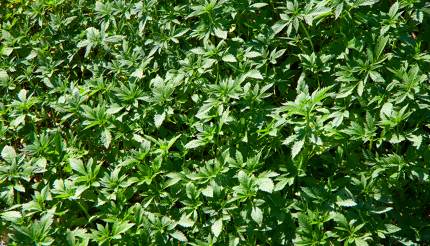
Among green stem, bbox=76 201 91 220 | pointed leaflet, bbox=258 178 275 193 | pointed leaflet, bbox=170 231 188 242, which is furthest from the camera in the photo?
green stem, bbox=76 201 91 220

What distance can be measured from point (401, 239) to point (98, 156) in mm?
1664

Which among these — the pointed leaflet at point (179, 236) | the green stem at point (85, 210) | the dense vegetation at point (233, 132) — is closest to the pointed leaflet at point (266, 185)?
the dense vegetation at point (233, 132)

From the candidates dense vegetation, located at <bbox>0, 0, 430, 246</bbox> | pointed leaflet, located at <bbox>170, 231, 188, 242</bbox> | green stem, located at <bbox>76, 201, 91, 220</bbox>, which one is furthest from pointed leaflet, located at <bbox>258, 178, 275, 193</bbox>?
green stem, located at <bbox>76, 201, 91, 220</bbox>

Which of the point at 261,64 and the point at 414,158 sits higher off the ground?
the point at 261,64

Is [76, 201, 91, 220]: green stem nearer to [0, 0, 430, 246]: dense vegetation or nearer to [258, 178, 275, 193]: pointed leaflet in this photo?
[0, 0, 430, 246]: dense vegetation

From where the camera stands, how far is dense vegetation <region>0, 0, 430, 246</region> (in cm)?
262

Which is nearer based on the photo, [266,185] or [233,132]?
[266,185]

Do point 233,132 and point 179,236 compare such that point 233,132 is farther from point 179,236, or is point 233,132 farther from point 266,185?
point 179,236

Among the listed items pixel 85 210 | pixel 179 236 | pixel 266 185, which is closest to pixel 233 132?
pixel 266 185

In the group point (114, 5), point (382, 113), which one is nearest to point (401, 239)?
point (382, 113)

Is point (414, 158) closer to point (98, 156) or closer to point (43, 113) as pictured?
point (98, 156)

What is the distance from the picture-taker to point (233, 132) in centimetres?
283

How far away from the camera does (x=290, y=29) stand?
2934 millimetres

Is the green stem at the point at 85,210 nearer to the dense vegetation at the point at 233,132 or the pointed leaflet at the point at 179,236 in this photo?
the dense vegetation at the point at 233,132
